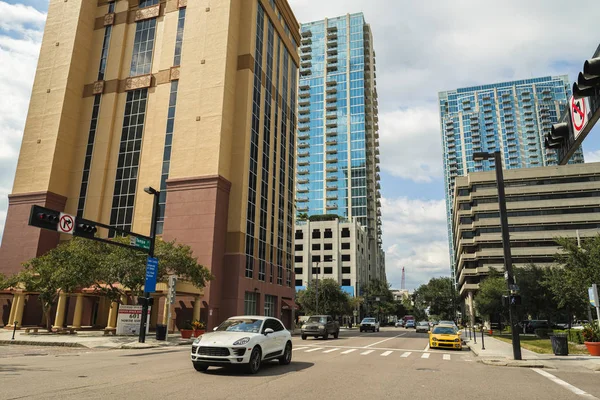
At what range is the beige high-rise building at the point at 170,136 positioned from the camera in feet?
137

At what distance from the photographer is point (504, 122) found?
570 feet

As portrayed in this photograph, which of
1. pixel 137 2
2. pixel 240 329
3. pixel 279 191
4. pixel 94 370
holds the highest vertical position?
pixel 137 2

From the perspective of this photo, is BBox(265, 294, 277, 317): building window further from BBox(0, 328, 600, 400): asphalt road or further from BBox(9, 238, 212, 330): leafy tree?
BBox(0, 328, 600, 400): asphalt road

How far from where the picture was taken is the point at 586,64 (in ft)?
20.4

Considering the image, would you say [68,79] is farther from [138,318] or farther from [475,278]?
[475,278]

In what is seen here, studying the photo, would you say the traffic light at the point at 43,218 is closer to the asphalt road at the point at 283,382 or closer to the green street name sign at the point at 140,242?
the asphalt road at the point at 283,382

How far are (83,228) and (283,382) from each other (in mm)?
13789

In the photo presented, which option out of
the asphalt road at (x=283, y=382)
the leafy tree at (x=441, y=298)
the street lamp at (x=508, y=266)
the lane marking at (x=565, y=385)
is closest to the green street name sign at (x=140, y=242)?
the asphalt road at (x=283, y=382)

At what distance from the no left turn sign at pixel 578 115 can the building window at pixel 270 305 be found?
43.9 metres

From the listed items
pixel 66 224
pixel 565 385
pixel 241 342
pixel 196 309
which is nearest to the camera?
pixel 565 385

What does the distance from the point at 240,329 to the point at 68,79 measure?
4753 centimetres

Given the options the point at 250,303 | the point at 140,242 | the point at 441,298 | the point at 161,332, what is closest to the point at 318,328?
the point at 161,332

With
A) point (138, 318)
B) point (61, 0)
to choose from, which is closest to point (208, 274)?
point (138, 318)

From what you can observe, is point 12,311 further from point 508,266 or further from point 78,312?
point 508,266
